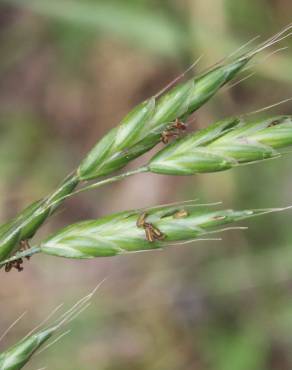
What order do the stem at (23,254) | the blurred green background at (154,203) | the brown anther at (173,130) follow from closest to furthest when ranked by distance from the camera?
the stem at (23,254) → the brown anther at (173,130) → the blurred green background at (154,203)

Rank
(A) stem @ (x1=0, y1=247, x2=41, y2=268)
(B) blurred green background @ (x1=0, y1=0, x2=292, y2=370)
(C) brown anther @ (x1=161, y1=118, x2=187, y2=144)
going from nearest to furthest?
(A) stem @ (x1=0, y1=247, x2=41, y2=268) < (C) brown anther @ (x1=161, y1=118, x2=187, y2=144) < (B) blurred green background @ (x1=0, y1=0, x2=292, y2=370)

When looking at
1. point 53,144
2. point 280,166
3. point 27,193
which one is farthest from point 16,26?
point 280,166

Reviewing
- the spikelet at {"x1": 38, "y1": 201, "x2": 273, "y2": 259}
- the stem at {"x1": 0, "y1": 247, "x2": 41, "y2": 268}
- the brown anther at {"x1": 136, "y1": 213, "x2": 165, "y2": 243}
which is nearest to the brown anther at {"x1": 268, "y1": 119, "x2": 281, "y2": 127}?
the spikelet at {"x1": 38, "y1": 201, "x2": 273, "y2": 259}

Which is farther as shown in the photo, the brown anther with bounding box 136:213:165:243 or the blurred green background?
the blurred green background

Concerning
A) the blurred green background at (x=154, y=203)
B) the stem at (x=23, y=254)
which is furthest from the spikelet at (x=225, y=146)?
the blurred green background at (x=154, y=203)

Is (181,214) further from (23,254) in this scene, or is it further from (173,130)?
(23,254)

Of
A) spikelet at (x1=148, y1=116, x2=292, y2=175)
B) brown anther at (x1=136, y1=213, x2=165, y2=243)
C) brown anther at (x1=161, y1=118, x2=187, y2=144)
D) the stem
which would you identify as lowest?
brown anther at (x1=136, y1=213, x2=165, y2=243)

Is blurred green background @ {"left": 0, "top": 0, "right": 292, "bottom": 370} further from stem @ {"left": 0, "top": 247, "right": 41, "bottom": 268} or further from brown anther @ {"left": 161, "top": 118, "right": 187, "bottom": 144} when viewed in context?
stem @ {"left": 0, "top": 247, "right": 41, "bottom": 268}

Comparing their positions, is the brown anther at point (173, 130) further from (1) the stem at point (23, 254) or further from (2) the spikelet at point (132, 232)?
(1) the stem at point (23, 254)
